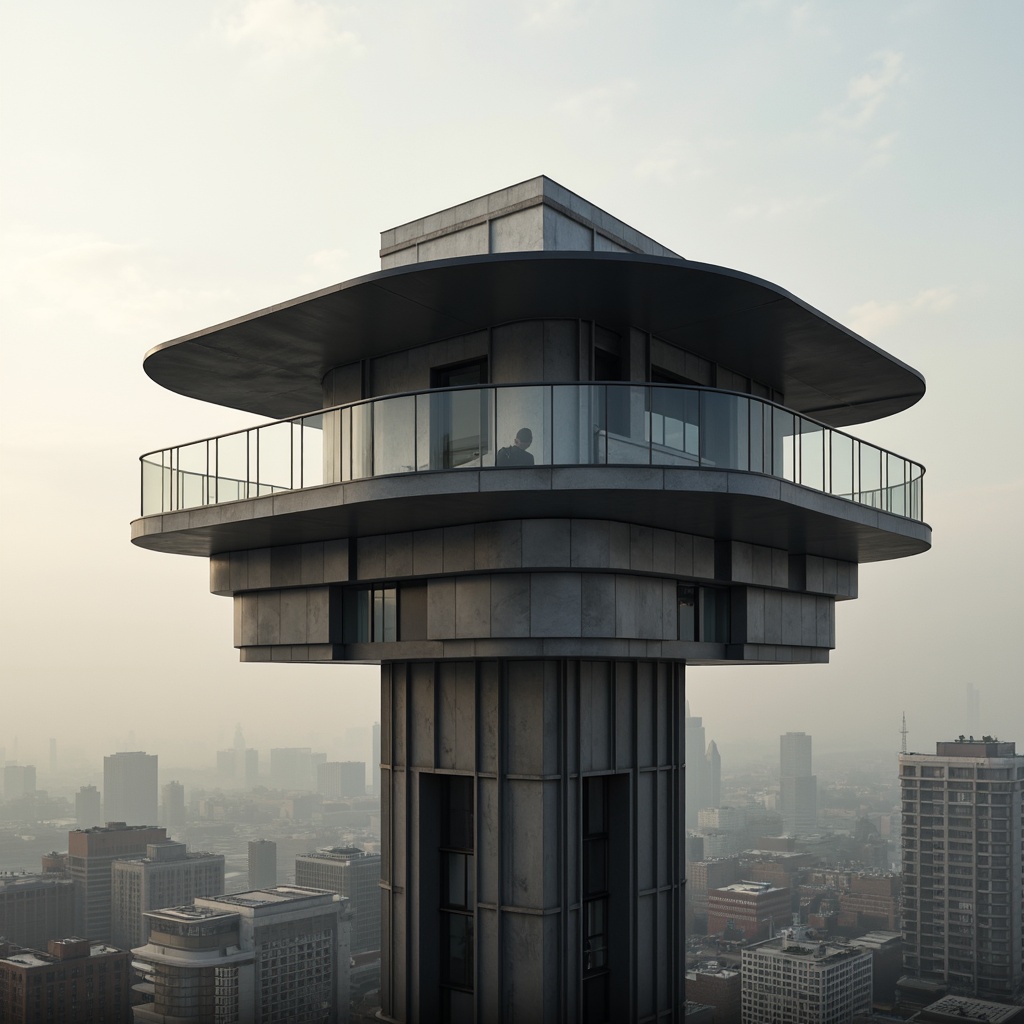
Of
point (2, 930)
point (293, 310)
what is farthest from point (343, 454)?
point (2, 930)

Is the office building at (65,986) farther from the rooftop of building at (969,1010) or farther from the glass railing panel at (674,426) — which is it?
the glass railing panel at (674,426)

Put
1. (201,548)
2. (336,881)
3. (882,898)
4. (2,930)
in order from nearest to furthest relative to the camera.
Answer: (201,548) → (2,930) → (336,881) → (882,898)

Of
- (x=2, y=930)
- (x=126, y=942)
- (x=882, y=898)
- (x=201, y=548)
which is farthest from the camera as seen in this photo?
(x=882, y=898)

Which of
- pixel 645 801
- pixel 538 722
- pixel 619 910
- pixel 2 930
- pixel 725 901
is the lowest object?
pixel 725 901

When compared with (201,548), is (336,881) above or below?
below

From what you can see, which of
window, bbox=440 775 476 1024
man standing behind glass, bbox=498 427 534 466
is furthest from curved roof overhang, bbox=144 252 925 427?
window, bbox=440 775 476 1024

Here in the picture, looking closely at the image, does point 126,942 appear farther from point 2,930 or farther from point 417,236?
point 417,236

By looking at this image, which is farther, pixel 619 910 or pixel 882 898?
pixel 882 898

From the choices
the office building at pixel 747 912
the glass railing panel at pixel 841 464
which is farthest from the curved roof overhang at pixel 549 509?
the office building at pixel 747 912
